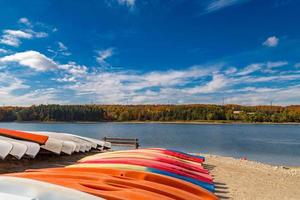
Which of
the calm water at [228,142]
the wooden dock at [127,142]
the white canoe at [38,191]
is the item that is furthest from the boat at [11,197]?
the calm water at [228,142]

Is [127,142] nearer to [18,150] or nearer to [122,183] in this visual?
[18,150]

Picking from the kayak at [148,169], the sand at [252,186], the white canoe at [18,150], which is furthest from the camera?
the white canoe at [18,150]

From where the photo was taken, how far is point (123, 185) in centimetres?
371

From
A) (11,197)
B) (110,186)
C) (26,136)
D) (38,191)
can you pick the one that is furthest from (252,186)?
(11,197)

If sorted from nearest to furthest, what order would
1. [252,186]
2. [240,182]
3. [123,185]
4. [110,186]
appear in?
1. [110,186]
2. [123,185]
3. [252,186]
4. [240,182]

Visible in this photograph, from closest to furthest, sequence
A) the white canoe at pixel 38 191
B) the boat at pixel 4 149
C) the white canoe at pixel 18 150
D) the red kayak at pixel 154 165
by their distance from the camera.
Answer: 1. the white canoe at pixel 38 191
2. the red kayak at pixel 154 165
3. the boat at pixel 4 149
4. the white canoe at pixel 18 150

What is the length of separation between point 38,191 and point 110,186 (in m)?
0.92

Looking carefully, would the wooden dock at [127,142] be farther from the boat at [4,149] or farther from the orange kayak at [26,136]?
the boat at [4,149]

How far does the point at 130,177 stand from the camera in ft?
14.6

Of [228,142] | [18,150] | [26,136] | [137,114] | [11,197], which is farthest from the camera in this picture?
[137,114]

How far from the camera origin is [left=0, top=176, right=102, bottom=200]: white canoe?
266cm

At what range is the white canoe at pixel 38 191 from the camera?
8.73ft

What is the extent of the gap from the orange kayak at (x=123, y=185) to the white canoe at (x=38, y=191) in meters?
0.26

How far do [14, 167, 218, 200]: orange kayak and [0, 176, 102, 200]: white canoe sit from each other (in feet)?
0.85
